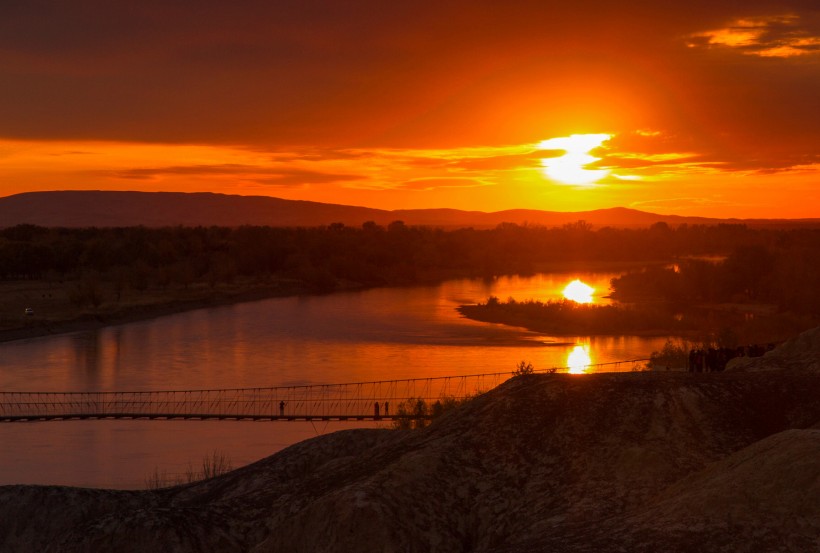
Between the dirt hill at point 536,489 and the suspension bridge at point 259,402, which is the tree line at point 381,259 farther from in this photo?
the dirt hill at point 536,489

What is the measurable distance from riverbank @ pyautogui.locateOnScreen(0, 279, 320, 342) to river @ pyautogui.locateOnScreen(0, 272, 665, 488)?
165 centimetres

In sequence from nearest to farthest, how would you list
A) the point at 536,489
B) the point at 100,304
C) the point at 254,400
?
the point at 536,489 → the point at 254,400 → the point at 100,304

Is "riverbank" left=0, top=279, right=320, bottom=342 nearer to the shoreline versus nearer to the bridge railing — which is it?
the shoreline

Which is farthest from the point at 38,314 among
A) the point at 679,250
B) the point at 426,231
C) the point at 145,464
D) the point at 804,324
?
the point at 679,250

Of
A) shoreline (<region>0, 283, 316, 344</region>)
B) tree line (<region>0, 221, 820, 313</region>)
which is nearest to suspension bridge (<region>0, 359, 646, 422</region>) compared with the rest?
shoreline (<region>0, 283, 316, 344</region>)

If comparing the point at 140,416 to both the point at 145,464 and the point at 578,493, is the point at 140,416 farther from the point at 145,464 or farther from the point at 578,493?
the point at 578,493

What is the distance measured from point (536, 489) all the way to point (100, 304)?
61535mm

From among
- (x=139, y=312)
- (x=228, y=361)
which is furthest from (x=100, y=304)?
(x=228, y=361)

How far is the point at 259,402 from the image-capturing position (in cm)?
3778

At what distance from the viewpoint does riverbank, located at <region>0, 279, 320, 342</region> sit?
58.0 metres

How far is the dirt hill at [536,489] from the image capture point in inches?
276

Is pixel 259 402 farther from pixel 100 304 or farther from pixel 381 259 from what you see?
pixel 381 259

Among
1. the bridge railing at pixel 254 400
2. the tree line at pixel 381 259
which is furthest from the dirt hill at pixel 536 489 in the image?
the tree line at pixel 381 259

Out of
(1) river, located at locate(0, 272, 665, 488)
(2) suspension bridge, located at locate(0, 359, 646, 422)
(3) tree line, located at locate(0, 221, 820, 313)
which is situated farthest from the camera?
(3) tree line, located at locate(0, 221, 820, 313)
